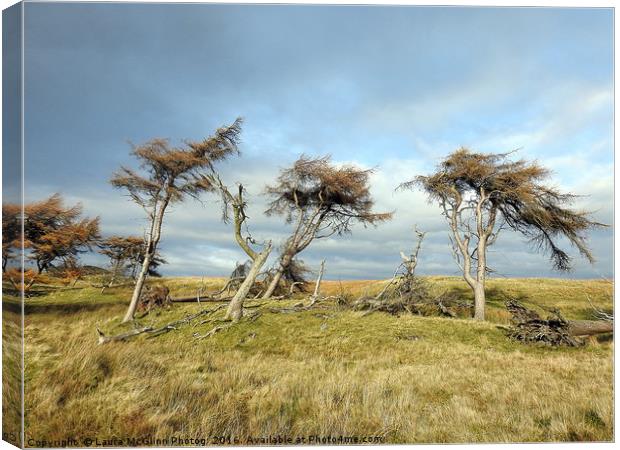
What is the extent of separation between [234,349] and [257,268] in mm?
1803

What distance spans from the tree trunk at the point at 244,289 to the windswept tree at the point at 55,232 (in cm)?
279

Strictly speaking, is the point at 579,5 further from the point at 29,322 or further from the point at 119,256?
the point at 29,322

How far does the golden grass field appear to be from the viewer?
5547mm

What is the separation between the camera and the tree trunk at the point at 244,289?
306 inches

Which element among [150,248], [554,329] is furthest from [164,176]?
[554,329]

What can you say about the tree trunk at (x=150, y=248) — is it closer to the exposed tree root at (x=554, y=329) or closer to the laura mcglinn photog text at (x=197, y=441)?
the laura mcglinn photog text at (x=197, y=441)

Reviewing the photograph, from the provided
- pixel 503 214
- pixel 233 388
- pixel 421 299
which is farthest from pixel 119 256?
pixel 503 214

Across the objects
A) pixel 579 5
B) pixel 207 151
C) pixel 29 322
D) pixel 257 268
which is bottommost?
pixel 29 322

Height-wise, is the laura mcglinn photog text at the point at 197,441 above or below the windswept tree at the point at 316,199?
below

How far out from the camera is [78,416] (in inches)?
213

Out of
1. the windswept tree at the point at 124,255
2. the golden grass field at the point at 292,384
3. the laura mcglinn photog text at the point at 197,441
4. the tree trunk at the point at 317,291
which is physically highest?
the windswept tree at the point at 124,255

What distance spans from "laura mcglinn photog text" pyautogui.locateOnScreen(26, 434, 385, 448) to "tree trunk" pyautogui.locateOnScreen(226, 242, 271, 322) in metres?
2.41

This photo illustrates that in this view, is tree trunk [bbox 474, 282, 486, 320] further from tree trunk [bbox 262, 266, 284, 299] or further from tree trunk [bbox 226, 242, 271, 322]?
tree trunk [bbox 226, 242, 271, 322]

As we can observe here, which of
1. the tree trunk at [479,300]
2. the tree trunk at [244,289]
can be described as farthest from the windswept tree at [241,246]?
the tree trunk at [479,300]
